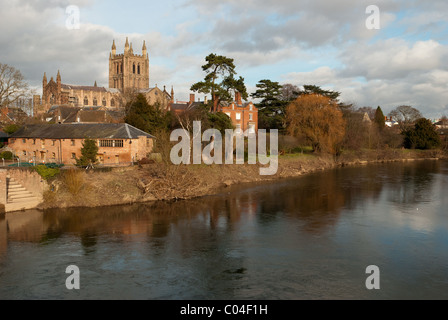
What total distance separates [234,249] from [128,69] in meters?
116

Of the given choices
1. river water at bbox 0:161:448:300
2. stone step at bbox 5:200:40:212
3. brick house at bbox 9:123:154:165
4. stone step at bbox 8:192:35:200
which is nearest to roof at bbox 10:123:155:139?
brick house at bbox 9:123:154:165

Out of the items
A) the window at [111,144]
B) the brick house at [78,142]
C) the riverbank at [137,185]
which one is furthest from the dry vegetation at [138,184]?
the window at [111,144]

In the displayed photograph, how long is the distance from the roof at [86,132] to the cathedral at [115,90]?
4607 cm

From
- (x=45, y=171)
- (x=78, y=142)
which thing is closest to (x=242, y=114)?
(x=78, y=142)

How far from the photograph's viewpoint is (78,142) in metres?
35.5

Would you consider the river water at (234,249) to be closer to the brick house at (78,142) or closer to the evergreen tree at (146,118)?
the brick house at (78,142)

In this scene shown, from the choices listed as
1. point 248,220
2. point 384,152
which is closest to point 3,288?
point 248,220

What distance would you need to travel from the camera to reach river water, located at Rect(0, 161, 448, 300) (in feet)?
44.9

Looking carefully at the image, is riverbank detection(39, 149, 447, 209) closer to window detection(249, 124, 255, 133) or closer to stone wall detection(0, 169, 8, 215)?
stone wall detection(0, 169, 8, 215)

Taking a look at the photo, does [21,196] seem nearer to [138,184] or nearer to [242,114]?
[138,184]

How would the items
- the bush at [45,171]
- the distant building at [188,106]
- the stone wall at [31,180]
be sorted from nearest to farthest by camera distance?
1. the stone wall at [31,180]
2. the bush at [45,171]
3. the distant building at [188,106]

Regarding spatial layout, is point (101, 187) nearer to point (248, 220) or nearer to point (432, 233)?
point (248, 220)

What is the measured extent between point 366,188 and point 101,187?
998 inches

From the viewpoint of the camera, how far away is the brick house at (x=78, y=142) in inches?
1361
